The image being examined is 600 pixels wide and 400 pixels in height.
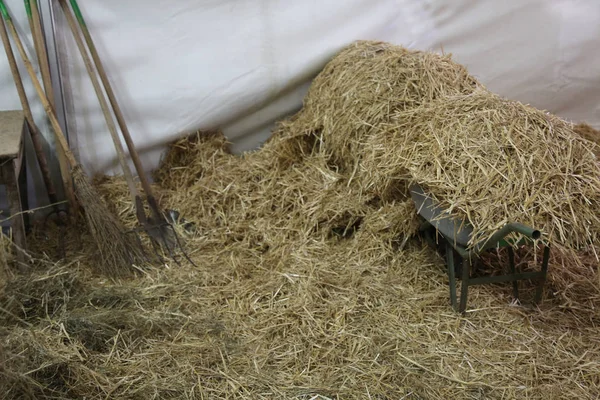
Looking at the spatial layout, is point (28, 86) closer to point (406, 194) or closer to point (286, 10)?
point (286, 10)

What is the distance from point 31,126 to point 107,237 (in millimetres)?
822

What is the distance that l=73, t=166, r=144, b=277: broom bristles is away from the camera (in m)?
2.96

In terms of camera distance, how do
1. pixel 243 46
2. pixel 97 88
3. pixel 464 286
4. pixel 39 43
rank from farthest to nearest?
1. pixel 243 46
2. pixel 97 88
3. pixel 39 43
4. pixel 464 286

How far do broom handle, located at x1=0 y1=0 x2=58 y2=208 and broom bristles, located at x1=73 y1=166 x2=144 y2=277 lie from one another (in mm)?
381

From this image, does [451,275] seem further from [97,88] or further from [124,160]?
[97,88]

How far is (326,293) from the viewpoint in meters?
2.75

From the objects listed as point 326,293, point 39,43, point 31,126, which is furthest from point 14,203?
point 326,293

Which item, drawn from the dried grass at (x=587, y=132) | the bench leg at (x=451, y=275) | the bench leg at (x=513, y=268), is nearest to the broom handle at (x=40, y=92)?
the bench leg at (x=451, y=275)

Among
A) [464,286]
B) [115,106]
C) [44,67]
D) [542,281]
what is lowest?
[542,281]

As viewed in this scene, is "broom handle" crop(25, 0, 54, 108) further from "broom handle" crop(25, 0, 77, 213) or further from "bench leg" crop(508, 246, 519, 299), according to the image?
"bench leg" crop(508, 246, 519, 299)

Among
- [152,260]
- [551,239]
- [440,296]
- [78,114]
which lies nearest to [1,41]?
[78,114]

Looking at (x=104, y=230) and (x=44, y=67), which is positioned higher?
(x=44, y=67)

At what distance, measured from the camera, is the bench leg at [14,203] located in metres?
2.74

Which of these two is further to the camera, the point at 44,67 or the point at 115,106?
the point at 115,106
